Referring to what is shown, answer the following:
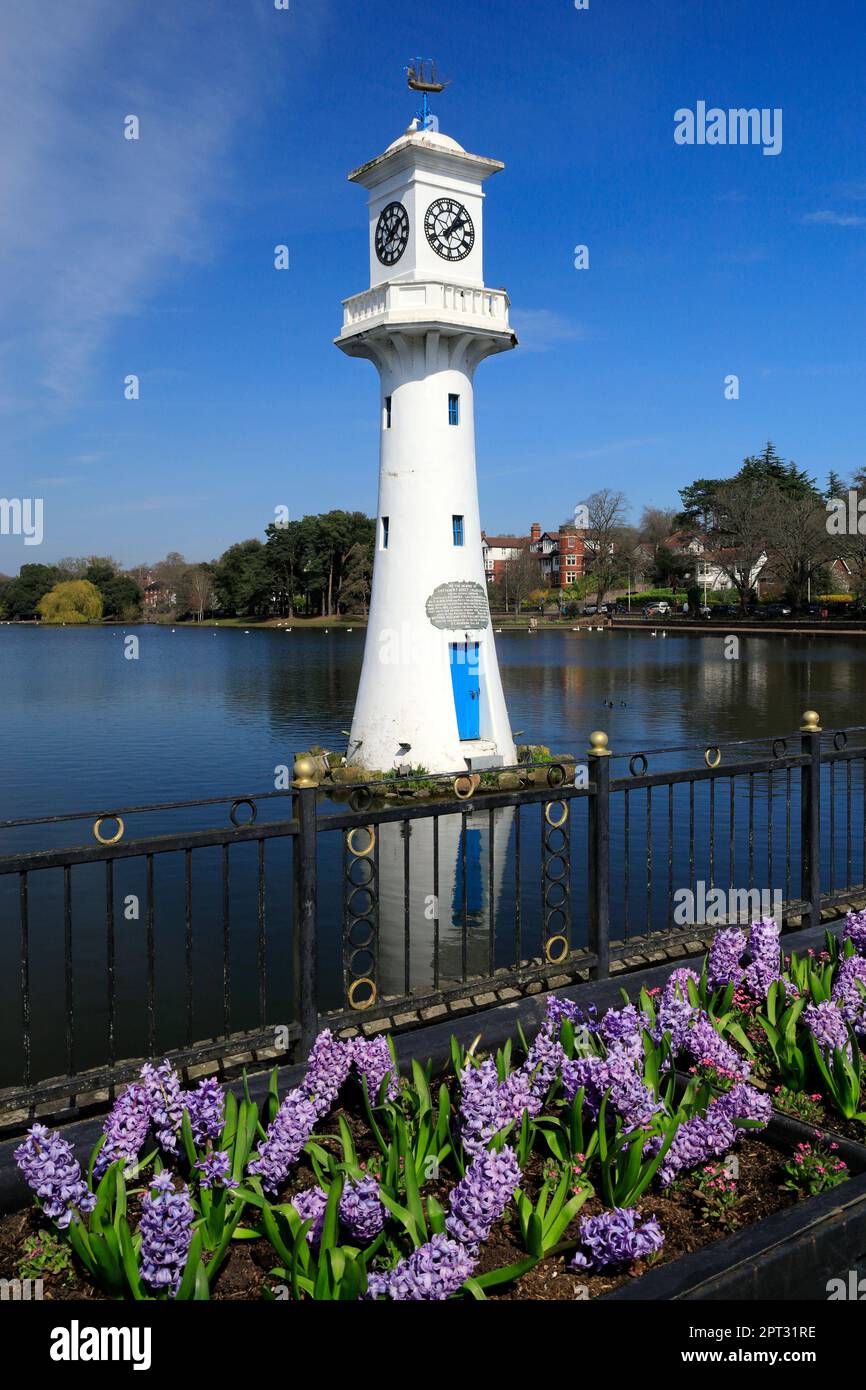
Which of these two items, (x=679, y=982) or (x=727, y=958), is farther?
(x=727, y=958)

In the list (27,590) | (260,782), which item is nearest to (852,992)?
(260,782)

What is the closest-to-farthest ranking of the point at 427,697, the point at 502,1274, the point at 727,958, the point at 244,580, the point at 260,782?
1. the point at 502,1274
2. the point at 727,958
3. the point at 427,697
4. the point at 260,782
5. the point at 244,580

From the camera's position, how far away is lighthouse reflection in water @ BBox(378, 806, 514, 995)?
35.6 feet

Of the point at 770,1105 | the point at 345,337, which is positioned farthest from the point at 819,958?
the point at 345,337

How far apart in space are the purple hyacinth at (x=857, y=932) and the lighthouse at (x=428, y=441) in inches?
553

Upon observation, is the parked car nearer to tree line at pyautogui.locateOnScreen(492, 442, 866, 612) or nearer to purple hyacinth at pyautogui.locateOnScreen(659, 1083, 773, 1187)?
tree line at pyautogui.locateOnScreen(492, 442, 866, 612)

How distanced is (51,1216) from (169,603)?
147 meters

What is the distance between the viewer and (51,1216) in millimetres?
3529

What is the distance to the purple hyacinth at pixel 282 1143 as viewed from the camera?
12.8ft

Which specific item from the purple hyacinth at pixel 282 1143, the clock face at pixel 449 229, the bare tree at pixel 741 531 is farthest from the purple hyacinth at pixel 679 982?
the bare tree at pixel 741 531

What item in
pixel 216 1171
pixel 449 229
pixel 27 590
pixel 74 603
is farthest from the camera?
pixel 27 590

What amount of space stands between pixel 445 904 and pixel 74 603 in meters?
135

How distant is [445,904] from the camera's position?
13562mm

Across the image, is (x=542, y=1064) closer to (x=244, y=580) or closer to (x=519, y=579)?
(x=244, y=580)
